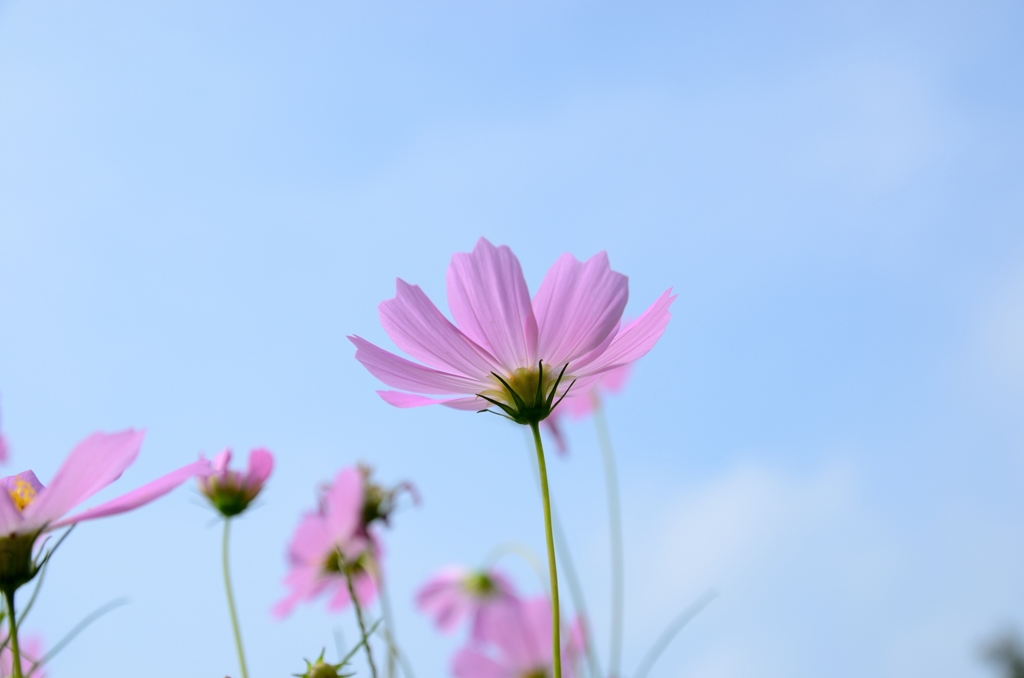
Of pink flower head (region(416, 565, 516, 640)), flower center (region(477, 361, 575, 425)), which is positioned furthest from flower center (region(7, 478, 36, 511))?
pink flower head (region(416, 565, 516, 640))

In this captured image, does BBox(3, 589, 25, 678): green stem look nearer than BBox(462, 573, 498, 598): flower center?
Yes

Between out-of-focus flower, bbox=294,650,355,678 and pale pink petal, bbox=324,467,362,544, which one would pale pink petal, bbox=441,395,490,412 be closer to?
out-of-focus flower, bbox=294,650,355,678

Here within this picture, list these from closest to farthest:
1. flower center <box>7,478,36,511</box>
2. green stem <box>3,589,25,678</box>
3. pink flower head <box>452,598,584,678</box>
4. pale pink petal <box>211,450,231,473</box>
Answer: green stem <box>3,589,25,678</box> → flower center <box>7,478,36,511</box> → pale pink petal <box>211,450,231,473</box> → pink flower head <box>452,598,584,678</box>

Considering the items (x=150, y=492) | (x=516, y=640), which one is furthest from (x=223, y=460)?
(x=516, y=640)

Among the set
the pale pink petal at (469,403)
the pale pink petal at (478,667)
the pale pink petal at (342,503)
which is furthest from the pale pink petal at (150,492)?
the pale pink petal at (478,667)

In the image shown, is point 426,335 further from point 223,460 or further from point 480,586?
point 480,586

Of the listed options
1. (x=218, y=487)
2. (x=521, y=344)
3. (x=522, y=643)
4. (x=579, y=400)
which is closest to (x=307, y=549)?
(x=218, y=487)

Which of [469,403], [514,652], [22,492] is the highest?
[22,492]

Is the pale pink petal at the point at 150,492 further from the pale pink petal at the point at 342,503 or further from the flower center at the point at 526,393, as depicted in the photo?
the pale pink petal at the point at 342,503
